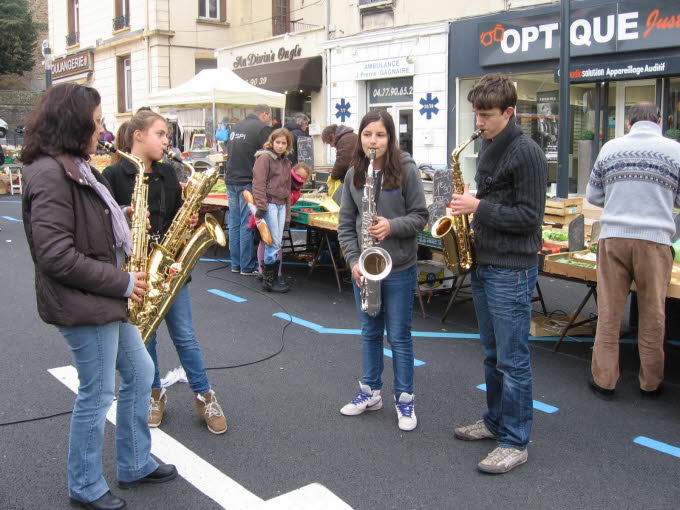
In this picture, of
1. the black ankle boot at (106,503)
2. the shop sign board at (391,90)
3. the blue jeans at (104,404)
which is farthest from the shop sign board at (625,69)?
the black ankle boot at (106,503)

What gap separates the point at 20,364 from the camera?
4953mm

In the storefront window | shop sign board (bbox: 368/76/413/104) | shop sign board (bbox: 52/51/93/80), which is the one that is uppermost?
shop sign board (bbox: 52/51/93/80)

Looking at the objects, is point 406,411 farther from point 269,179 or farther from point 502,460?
point 269,179

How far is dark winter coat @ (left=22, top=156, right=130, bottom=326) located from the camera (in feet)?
8.62

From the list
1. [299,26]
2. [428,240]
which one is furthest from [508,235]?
[299,26]

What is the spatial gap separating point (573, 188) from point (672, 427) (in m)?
10.4

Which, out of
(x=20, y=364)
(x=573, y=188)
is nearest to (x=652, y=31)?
(x=573, y=188)

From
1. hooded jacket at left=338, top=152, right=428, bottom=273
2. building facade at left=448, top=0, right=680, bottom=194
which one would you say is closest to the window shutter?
building facade at left=448, top=0, right=680, bottom=194

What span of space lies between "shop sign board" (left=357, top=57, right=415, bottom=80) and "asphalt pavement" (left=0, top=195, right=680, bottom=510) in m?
10.8

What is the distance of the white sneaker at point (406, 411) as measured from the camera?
3893mm

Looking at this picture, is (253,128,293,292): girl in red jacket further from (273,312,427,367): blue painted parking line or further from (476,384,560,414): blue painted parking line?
(476,384,560,414): blue painted parking line

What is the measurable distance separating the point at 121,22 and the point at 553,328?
23267mm

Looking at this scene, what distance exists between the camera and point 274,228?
7324mm

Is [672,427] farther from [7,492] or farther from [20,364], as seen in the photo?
[20,364]
